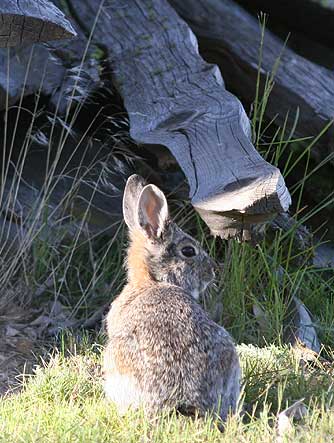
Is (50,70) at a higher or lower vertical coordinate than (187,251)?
lower

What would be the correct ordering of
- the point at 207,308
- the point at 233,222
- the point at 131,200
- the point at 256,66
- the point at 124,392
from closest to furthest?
1. the point at 124,392
2. the point at 233,222
3. the point at 131,200
4. the point at 207,308
5. the point at 256,66

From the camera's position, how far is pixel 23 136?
25.6ft

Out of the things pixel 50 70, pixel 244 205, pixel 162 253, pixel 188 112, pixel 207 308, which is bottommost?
pixel 207 308

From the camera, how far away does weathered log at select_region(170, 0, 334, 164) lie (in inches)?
287

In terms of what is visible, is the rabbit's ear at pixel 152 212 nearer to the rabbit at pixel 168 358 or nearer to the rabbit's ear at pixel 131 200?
the rabbit's ear at pixel 131 200

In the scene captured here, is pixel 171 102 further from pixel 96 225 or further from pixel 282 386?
pixel 282 386

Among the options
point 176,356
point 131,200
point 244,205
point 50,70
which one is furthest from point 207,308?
point 50,70

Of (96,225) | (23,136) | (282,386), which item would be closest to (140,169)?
(96,225)

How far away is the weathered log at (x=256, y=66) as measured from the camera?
7.29 meters

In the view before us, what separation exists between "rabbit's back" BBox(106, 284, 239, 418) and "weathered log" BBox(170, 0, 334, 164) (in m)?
2.63

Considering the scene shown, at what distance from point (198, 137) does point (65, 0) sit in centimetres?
187

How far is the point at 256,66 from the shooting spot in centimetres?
737

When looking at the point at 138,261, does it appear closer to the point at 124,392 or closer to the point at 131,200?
the point at 131,200

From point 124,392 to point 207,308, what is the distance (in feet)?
6.30
